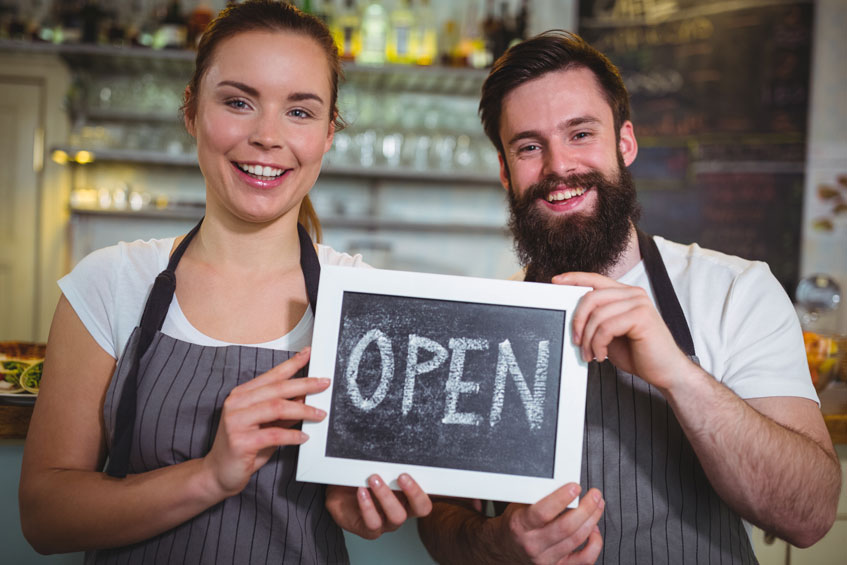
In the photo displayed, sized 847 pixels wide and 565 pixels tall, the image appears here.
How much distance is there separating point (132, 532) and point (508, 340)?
0.62 m

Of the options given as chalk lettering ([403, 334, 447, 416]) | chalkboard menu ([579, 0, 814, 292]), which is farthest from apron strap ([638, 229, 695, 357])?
chalkboard menu ([579, 0, 814, 292])

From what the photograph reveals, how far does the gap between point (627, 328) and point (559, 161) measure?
0.50 metres

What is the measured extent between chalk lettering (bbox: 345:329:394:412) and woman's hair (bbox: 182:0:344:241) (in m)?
0.47

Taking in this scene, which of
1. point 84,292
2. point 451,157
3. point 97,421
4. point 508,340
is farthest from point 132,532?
point 451,157

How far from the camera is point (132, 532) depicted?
100 centimetres

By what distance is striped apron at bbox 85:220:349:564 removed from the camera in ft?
3.47

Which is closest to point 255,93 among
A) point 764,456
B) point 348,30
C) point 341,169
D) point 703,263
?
point 703,263

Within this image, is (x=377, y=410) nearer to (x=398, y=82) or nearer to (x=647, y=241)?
(x=647, y=241)

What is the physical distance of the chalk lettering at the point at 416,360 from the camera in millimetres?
1003

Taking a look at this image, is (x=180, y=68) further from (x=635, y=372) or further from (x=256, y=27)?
(x=635, y=372)

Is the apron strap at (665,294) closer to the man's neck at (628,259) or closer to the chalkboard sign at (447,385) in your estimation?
the man's neck at (628,259)

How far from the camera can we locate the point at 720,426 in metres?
1.02

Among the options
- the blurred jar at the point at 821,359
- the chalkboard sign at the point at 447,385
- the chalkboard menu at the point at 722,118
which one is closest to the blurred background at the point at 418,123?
the chalkboard menu at the point at 722,118

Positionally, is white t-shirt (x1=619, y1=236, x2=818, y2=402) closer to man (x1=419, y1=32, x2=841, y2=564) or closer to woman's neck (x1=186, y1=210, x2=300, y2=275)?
man (x1=419, y1=32, x2=841, y2=564)
